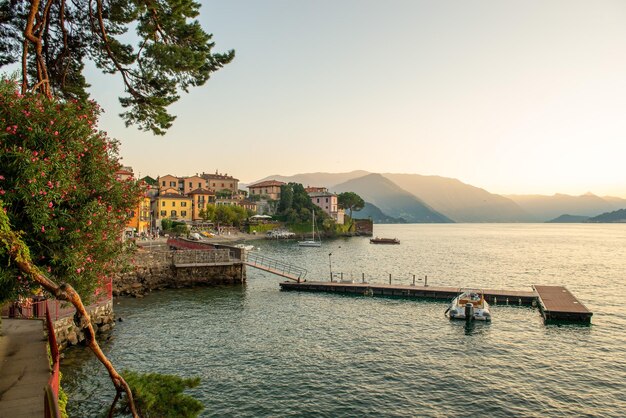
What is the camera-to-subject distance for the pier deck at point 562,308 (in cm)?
3447

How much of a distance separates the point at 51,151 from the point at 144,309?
94.2 ft

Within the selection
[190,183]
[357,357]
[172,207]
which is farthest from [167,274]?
[190,183]

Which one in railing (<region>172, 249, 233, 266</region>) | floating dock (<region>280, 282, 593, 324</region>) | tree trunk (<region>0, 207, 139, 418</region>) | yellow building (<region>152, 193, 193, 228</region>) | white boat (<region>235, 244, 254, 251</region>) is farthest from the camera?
yellow building (<region>152, 193, 193, 228</region>)

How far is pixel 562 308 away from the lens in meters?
35.8

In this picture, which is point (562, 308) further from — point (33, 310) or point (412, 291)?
point (33, 310)

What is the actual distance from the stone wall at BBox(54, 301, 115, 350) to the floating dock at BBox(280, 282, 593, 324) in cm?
2119

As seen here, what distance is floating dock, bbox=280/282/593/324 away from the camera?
1367 inches

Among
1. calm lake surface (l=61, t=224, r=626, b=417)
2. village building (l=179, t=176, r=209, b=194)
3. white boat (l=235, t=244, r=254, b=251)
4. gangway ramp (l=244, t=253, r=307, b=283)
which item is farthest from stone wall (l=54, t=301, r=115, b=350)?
village building (l=179, t=176, r=209, b=194)

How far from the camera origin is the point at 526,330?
104ft

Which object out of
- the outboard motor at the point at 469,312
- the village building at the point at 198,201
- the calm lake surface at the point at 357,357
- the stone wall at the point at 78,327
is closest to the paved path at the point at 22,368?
the stone wall at the point at 78,327

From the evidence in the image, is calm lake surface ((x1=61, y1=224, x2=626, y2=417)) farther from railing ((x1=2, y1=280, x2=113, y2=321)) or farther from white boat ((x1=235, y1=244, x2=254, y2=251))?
white boat ((x1=235, y1=244, x2=254, y2=251))

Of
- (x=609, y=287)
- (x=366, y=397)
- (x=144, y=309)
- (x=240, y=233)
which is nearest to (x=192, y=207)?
(x=240, y=233)

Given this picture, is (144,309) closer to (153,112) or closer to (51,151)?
(153,112)

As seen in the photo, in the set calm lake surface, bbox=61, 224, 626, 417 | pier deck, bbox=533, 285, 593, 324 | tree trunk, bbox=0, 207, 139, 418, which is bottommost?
calm lake surface, bbox=61, 224, 626, 417
